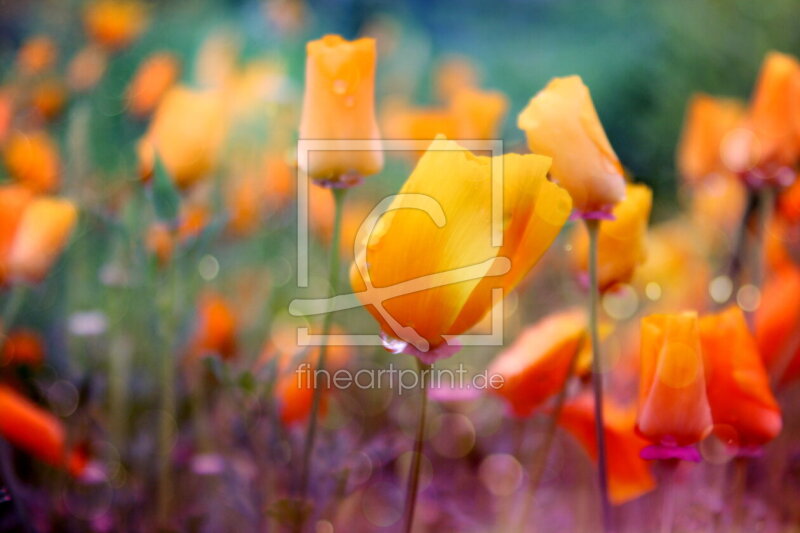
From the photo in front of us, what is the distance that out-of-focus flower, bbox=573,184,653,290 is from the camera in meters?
0.32

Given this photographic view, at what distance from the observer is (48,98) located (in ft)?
2.81

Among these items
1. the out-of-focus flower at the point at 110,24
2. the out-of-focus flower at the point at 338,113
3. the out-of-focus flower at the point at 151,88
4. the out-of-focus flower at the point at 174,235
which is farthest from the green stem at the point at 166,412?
the out-of-focus flower at the point at 110,24

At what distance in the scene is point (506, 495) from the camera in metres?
0.50

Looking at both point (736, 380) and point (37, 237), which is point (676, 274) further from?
point (37, 237)

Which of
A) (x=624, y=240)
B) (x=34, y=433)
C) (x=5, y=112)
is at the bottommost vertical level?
(x=34, y=433)

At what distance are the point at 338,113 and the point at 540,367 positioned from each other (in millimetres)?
153

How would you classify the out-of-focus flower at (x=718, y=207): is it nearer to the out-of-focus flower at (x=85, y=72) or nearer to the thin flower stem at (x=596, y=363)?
the thin flower stem at (x=596, y=363)

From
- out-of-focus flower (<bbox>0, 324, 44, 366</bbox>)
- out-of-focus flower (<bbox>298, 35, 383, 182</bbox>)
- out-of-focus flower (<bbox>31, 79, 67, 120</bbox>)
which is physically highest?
out-of-focus flower (<bbox>31, 79, 67, 120</bbox>)

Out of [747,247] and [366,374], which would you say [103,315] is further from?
[747,247]

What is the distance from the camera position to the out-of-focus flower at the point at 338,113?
1.02 feet

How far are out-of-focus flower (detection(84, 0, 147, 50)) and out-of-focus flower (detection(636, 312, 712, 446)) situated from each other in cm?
95

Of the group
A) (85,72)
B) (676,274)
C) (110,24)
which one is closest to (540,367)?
(676,274)

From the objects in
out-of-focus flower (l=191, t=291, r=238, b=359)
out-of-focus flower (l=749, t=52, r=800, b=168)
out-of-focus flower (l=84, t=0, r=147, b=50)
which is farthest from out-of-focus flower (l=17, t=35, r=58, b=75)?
out-of-focus flower (l=749, t=52, r=800, b=168)

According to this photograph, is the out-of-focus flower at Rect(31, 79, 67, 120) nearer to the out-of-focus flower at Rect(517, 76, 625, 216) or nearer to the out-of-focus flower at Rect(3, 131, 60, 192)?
the out-of-focus flower at Rect(3, 131, 60, 192)
